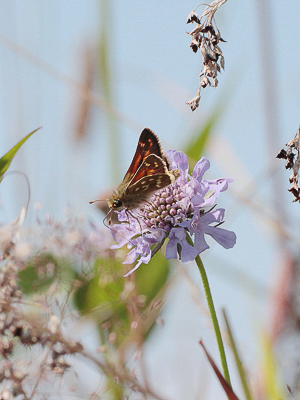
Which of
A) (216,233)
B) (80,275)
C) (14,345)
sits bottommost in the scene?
Answer: (14,345)

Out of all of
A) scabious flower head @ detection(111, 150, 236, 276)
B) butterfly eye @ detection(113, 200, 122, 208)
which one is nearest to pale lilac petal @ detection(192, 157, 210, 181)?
scabious flower head @ detection(111, 150, 236, 276)

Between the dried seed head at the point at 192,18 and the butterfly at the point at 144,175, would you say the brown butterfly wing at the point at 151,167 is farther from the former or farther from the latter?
the dried seed head at the point at 192,18

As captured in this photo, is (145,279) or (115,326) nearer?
(115,326)

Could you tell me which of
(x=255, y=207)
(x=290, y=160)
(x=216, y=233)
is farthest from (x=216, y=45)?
(x=255, y=207)

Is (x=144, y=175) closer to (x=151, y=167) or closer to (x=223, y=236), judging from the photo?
(x=151, y=167)

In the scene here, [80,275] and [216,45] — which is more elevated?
[216,45]

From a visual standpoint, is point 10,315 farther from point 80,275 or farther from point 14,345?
point 80,275
